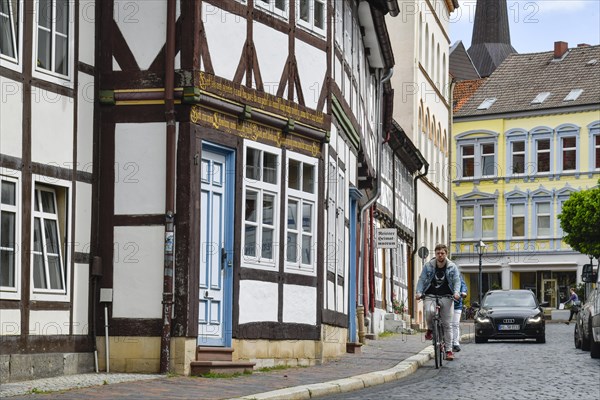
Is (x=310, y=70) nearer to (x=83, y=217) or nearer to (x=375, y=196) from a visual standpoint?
(x=83, y=217)

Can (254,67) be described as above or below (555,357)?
above

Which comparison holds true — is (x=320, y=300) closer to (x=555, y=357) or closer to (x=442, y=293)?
(x=442, y=293)

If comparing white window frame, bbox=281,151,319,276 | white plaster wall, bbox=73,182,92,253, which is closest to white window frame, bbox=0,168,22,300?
white plaster wall, bbox=73,182,92,253

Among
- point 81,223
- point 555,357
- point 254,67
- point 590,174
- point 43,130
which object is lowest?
point 555,357

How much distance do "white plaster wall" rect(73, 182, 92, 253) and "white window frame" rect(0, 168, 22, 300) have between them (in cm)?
137

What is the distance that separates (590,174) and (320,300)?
5874 cm

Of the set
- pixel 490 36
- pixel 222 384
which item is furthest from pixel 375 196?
pixel 490 36

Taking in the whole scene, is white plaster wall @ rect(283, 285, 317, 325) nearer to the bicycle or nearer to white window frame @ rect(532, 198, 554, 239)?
the bicycle

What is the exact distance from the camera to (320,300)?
20.4 meters

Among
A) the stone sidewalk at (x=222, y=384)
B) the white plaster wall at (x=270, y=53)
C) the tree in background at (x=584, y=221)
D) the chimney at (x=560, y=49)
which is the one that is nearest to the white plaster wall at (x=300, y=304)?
the stone sidewalk at (x=222, y=384)

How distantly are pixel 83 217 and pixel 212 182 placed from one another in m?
1.90

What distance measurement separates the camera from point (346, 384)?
16.1 meters

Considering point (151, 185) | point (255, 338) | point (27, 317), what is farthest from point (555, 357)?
point (27, 317)

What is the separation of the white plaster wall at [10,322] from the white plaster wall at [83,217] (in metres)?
1.72
